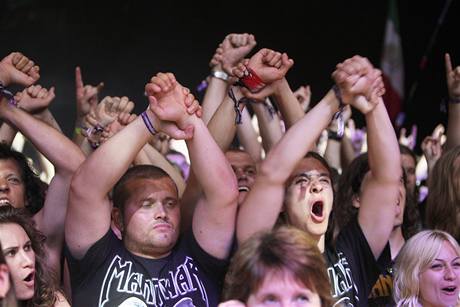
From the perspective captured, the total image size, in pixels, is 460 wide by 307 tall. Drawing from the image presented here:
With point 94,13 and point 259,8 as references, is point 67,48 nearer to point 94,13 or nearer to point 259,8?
point 94,13

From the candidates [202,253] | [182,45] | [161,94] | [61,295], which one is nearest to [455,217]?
[202,253]

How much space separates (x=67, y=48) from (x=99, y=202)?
9.28 feet

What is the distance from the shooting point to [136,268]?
3.41 m

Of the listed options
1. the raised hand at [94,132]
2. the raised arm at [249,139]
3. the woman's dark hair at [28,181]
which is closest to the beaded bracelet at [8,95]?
the woman's dark hair at [28,181]

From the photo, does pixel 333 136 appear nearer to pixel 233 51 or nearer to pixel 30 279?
pixel 233 51

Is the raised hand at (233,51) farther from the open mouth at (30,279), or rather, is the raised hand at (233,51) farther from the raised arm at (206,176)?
the open mouth at (30,279)

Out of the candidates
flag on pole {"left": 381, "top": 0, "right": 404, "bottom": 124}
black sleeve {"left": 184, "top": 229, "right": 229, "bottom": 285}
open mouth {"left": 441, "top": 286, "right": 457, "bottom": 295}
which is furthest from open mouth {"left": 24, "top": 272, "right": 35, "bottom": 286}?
flag on pole {"left": 381, "top": 0, "right": 404, "bottom": 124}

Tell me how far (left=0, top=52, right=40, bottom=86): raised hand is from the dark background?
1895mm

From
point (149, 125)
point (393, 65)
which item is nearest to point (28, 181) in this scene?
point (149, 125)

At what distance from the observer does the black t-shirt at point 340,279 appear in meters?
3.40

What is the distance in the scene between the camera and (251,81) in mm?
3607

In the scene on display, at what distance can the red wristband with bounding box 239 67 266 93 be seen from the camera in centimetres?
359

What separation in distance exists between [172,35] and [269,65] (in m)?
2.79

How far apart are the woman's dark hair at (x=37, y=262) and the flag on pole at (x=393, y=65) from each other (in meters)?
4.42
